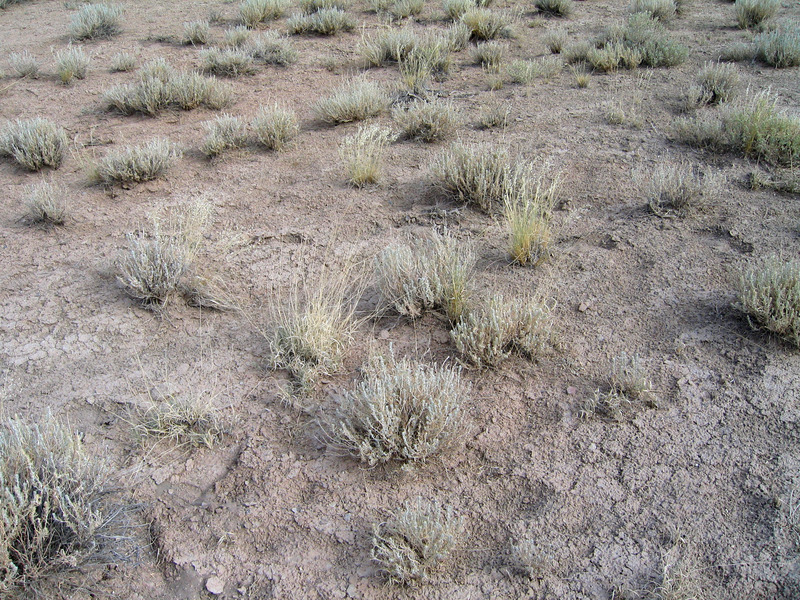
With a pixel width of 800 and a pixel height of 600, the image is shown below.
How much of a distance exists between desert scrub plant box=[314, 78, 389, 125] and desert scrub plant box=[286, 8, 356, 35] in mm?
2933

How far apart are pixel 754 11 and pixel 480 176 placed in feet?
21.4

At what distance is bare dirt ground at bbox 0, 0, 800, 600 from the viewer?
2830mm

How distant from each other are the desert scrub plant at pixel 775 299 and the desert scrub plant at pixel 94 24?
9547 millimetres

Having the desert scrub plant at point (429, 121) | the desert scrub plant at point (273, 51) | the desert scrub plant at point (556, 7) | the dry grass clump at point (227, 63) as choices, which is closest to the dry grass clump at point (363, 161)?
the desert scrub plant at point (429, 121)

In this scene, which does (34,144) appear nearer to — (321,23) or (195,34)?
(195,34)

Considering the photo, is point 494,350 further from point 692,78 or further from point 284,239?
point 692,78

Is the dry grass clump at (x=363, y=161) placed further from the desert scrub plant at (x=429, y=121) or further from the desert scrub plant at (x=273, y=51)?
the desert scrub plant at (x=273, y=51)

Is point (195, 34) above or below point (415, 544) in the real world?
above

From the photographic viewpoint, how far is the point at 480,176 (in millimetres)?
5141

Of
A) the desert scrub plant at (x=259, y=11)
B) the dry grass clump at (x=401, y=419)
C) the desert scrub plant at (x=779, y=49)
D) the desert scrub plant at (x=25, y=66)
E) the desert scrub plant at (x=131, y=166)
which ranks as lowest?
the dry grass clump at (x=401, y=419)

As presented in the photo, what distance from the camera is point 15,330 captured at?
4191mm

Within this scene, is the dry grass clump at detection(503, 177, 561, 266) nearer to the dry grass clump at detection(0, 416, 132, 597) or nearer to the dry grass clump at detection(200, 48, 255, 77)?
the dry grass clump at detection(0, 416, 132, 597)

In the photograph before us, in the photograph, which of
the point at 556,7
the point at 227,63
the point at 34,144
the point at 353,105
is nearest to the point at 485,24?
the point at 556,7

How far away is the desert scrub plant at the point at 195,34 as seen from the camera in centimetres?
898
